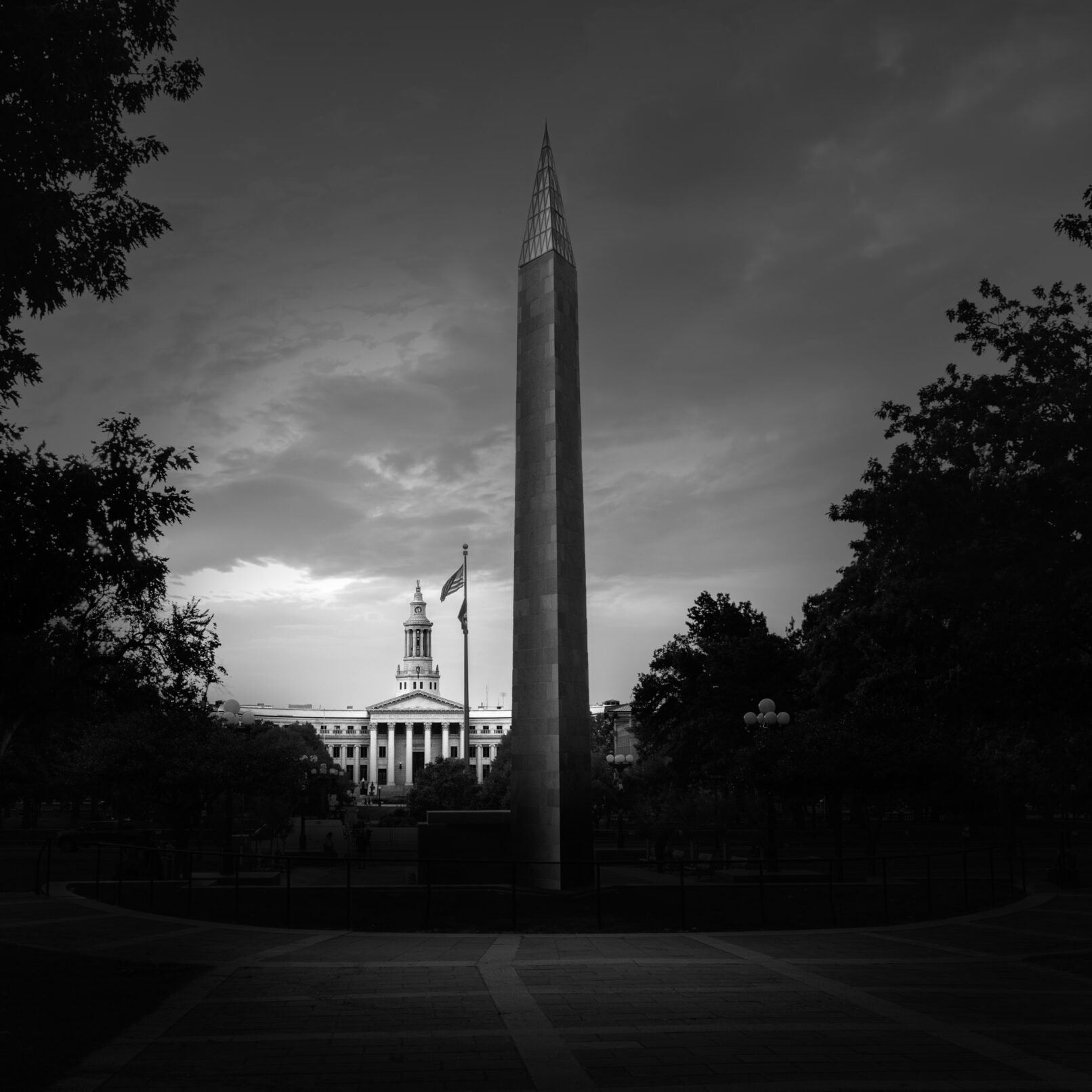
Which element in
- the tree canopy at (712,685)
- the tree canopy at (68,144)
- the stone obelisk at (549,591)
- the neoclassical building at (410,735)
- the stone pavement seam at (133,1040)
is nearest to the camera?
the stone pavement seam at (133,1040)

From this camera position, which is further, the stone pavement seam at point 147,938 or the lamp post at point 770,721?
the lamp post at point 770,721

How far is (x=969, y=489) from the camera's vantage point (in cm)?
2036

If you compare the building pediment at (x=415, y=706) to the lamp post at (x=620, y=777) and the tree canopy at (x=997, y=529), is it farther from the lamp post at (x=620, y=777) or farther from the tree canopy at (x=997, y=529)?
the tree canopy at (x=997, y=529)

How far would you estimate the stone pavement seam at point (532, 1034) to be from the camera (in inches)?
379

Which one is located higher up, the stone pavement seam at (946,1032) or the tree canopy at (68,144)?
the tree canopy at (68,144)

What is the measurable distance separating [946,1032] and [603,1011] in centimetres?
376

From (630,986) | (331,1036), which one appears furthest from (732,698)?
(331,1036)

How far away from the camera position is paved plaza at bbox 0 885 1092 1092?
32.2 feet

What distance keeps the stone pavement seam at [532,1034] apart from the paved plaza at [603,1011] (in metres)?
0.03

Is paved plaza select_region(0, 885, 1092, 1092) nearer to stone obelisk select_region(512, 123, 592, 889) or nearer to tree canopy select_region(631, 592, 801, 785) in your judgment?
stone obelisk select_region(512, 123, 592, 889)

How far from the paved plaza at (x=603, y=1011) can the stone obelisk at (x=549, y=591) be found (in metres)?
9.33

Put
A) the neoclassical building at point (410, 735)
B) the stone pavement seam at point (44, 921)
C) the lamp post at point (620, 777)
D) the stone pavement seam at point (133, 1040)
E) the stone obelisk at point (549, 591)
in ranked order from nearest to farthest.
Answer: the stone pavement seam at point (133, 1040) → the stone pavement seam at point (44, 921) → the stone obelisk at point (549, 591) → the lamp post at point (620, 777) → the neoclassical building at point (410, 735)

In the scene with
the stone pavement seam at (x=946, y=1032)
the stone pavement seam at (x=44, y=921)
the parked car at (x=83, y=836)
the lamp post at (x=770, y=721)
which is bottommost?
the parked car at (x=83, y=836)

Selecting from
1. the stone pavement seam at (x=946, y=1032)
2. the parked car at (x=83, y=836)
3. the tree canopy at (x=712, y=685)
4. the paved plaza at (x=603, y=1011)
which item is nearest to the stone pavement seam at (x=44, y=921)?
the paved plaza at (x=603, y=1011)
